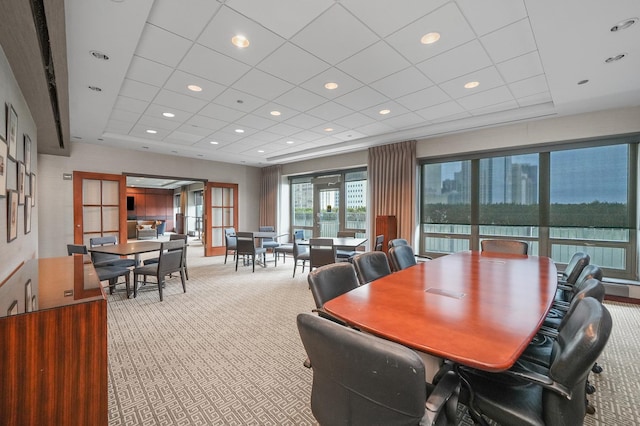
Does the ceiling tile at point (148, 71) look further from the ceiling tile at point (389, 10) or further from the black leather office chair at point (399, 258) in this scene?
the black leather office chair at point (399, 258)

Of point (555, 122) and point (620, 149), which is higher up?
point (555, 122)

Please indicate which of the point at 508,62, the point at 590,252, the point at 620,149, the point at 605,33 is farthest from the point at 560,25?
the point at 590,252

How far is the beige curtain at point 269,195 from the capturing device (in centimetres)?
873

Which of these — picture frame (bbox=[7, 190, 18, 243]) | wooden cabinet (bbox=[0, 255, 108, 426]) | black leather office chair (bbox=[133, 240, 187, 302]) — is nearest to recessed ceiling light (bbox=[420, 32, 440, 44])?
wooden cabinet (bbox=[0, 255, 108, 426])

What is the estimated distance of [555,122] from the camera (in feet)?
14.3

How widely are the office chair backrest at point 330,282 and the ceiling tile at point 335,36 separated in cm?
197

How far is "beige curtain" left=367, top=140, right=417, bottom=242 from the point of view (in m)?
5.78

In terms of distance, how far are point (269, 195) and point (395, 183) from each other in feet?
14.6

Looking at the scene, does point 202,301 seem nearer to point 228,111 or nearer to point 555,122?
point 228,111

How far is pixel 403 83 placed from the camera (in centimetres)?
335

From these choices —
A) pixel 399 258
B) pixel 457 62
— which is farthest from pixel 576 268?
pixel 457 62

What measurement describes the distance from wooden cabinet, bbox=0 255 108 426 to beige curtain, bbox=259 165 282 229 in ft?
23.9

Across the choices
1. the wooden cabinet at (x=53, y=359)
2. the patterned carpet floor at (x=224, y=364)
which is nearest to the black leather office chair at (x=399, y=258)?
the patterned carpet floor at (x=224, y=364)

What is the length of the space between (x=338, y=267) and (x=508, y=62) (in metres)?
2.84
